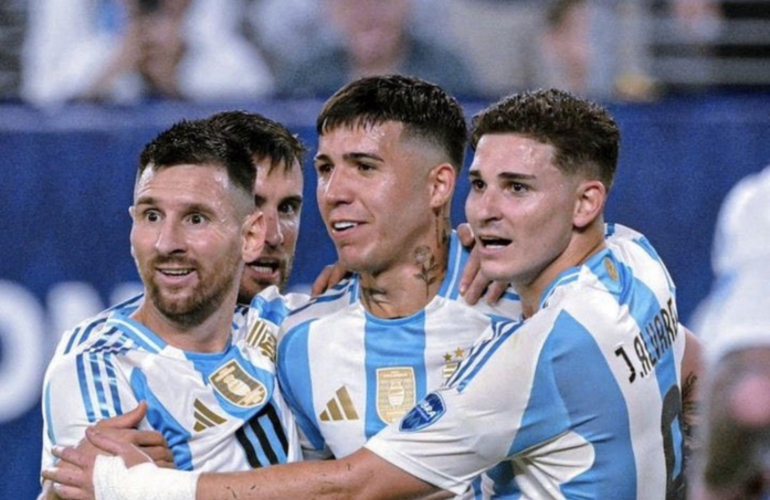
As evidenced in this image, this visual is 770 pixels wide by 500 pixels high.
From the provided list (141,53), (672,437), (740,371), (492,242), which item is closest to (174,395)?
(492,242)

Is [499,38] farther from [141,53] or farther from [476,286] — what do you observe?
[476,286]

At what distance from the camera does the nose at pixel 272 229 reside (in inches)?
176

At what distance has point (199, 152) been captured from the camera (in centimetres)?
399

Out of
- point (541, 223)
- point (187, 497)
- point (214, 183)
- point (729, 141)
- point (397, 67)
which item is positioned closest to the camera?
point (187, 497)

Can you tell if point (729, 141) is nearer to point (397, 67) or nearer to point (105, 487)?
point (397, 67)

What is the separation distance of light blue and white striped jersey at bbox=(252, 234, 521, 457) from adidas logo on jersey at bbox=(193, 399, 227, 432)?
0.30 metres

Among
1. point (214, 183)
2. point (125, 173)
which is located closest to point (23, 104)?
point (125, 173)

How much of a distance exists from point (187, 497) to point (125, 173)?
10.8 feet

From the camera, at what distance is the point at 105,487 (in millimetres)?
3506

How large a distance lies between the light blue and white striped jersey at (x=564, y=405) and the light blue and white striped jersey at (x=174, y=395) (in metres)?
0.44

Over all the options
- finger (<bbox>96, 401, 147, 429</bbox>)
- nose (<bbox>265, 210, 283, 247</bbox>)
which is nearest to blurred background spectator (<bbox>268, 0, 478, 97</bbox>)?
nose (<bbox>265, 210, 283, 247</bbox>)

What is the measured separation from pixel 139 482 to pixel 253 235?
86 cm

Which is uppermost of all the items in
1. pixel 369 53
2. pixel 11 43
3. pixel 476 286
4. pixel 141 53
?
pixel 11 43

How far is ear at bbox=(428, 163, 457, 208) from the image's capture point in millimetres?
4168
